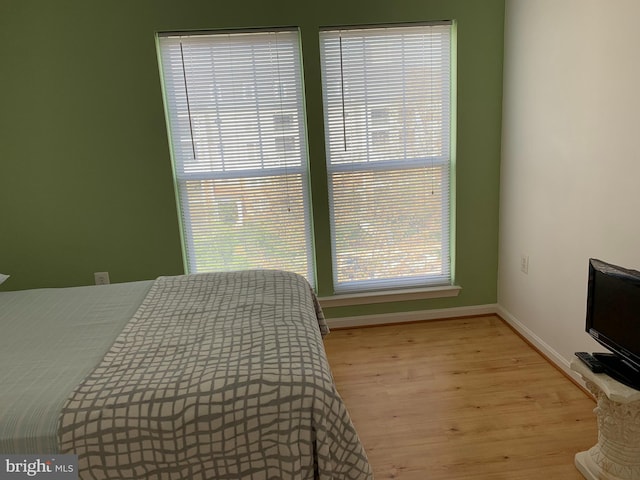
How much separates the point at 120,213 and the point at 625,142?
2796mm

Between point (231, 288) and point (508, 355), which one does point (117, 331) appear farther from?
point (508, 355)

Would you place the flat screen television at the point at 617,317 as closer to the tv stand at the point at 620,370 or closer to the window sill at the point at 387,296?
the tv stand at the point at 620,370

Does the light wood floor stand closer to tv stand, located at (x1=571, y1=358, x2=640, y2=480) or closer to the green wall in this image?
tv stand, located at (x1=571, y1=358, x2=640, y2=480)

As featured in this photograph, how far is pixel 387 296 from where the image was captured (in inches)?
127

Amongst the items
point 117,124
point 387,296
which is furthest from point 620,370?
point 117,124

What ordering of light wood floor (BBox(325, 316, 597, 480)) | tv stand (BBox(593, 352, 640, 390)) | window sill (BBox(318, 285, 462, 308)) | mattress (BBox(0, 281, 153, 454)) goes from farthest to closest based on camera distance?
window sill (BBox(318, 285, 462, 308)) → light wood floor (BBox(325, 316, 597, 480)) → tv stand (BBox(593, 352, 640, 390)) → mattress (BBox(0, 281, 153, 454))

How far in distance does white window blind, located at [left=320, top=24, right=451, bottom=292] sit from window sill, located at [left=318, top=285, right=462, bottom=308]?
0.20 ft

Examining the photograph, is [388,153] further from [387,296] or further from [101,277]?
[101,277]

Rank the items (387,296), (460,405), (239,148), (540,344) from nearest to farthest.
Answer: (460,405)
(540,344)
(239,148)
(387,296)

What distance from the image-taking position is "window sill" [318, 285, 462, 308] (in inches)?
126

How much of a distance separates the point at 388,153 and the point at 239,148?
980mm

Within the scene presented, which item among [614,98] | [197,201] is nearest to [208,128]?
[197,201]

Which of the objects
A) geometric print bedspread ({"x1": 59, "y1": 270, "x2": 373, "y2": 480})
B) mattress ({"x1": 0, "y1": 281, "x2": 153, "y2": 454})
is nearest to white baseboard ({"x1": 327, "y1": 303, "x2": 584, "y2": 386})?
mattress ({"x1": 0, "y1": 281, "x2": 153, "y2": 454})

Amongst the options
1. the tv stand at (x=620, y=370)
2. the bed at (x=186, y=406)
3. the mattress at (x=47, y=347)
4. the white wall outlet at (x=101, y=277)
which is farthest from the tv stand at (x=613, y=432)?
the white wall outlet at (x=101, y=277)
